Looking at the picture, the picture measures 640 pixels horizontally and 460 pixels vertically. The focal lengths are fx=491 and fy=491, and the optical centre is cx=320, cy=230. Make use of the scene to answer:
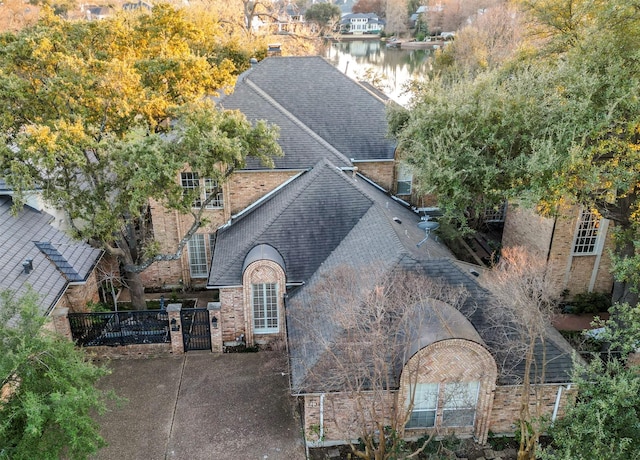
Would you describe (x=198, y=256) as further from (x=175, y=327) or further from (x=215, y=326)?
(x=215, y=326)

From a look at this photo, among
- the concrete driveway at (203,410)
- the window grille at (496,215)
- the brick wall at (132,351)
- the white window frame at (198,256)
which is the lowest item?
the concrete driveway at (203,410)

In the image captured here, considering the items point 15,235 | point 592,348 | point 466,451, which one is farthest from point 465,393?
point 15,235

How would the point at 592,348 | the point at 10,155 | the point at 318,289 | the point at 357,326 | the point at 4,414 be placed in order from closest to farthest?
the point at 4,414, the point at 357,326, the point at 10,155, the point at 318,289, the point at 592,348

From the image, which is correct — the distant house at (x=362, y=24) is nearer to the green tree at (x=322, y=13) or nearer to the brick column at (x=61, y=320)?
the green tree at (x=322, y=13)

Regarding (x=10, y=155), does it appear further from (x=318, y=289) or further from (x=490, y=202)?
(x=490, y=202)

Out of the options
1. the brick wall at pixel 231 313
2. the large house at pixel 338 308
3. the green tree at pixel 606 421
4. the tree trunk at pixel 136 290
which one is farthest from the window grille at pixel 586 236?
the tree trunk at pixel 136 290

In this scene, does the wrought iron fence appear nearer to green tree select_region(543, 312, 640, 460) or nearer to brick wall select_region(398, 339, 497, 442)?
brick wall select_region(398, 339, 497, 442)
